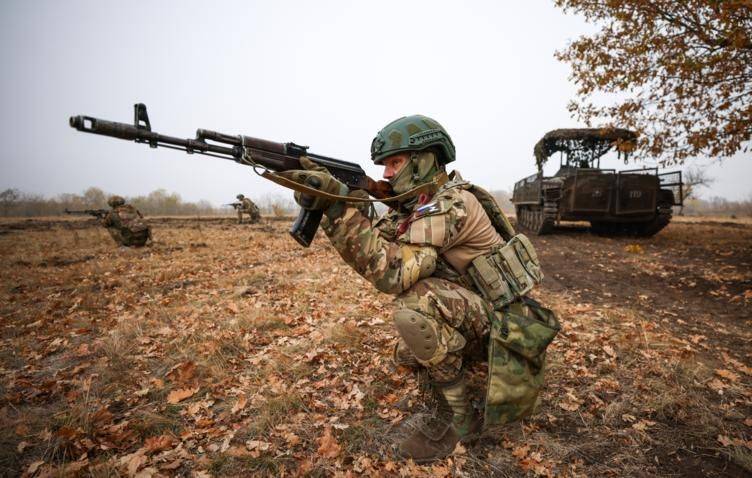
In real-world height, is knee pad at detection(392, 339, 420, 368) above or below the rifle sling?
below

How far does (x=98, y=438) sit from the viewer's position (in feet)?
8.08

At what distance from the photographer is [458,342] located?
2.32 meters

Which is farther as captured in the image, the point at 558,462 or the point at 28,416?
the point at 28,416

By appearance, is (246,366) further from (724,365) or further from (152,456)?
(724,365)

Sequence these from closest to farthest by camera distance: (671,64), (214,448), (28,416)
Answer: (214,448), (28,416), (671,64)

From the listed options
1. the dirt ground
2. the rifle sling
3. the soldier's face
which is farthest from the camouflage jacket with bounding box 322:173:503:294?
the dirt ground

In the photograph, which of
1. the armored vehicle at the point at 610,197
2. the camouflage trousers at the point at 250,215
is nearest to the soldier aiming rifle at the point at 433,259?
the armored vehicle at the point at 610,197

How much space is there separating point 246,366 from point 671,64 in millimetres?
9447

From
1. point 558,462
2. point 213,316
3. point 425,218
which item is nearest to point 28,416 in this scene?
point 213,316

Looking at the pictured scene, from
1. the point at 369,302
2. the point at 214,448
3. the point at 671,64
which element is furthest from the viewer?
the point at 671,64

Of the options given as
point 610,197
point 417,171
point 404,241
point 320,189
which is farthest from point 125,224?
point 610,197

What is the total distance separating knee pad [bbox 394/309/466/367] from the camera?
7.19 feet

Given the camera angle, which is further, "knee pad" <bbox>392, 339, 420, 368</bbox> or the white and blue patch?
"knee pad" <bbox>392, 339, 420, 368</bbox>

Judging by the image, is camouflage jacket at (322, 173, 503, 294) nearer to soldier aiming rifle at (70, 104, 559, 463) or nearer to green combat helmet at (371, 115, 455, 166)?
soldier aiming rifle at (70, 104, 559, 463)
